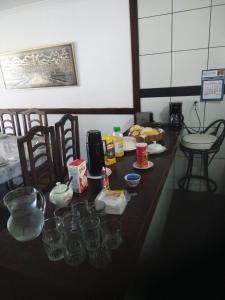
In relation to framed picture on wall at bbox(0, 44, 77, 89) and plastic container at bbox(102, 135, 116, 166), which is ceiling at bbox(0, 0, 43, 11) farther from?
plastic container at bbox(102, 135, 116, 166)

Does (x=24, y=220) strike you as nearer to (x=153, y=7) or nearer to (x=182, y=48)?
(x=182, y=48)

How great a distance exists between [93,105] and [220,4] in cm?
158

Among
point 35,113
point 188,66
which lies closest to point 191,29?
point 188,66

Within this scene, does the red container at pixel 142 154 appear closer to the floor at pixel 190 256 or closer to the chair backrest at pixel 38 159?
the floor at pixel 190 256

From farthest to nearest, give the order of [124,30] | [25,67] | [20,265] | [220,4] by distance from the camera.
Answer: [25,67]
[124,30]
[220,4]
[20,265]

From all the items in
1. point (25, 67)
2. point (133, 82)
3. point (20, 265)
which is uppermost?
point (25, 67)

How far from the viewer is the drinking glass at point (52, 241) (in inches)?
28.8

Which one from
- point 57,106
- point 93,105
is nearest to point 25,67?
point 57,106

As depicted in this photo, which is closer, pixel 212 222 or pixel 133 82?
pixel 212 222

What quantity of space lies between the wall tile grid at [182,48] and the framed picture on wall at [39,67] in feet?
3.01

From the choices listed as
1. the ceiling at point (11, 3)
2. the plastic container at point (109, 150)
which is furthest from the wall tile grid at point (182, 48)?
the ceiling at point (11, 3)

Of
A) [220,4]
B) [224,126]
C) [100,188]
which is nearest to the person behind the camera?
[100,188]

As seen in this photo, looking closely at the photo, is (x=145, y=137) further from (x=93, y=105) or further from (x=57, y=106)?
(x=57, y=106)

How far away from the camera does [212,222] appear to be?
1963 millimetres
